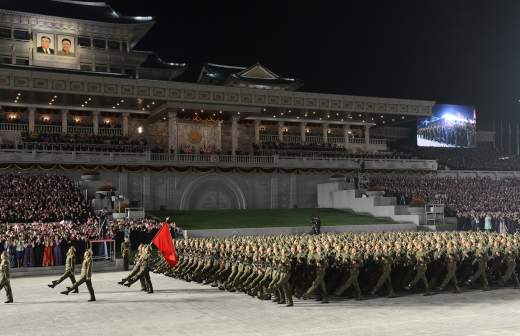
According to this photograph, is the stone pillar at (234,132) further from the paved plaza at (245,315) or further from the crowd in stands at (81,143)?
the paved plaza at (245,315)

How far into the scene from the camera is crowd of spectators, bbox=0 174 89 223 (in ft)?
110

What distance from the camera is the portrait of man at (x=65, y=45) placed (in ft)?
186

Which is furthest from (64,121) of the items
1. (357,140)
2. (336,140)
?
(357,140)

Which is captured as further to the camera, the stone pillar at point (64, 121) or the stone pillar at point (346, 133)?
the stone pillar at point (346, 133)

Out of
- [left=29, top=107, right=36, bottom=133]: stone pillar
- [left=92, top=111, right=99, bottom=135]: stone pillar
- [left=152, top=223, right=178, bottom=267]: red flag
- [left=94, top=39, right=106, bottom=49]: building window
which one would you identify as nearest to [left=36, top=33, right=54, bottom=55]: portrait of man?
[left=94, top=39, right=106, bottom=49]: building window

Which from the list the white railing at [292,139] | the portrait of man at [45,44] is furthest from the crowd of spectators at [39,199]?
the white railing at [292,139]

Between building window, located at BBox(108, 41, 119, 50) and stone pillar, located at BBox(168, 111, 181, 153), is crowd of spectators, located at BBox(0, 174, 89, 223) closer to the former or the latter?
stone pillar, located at BBox(168, 111, 181, 153)

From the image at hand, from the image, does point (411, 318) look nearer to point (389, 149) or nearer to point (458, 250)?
point (458, 250)

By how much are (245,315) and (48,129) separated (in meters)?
39.2

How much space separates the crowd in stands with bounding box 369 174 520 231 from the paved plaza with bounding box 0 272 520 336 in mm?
23418

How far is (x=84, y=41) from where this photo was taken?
191ft

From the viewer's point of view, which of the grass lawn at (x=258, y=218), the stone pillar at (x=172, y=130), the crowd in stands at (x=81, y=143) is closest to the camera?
the grass lawn at (x=258, y=218)

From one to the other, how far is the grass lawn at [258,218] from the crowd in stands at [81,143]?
6.21m

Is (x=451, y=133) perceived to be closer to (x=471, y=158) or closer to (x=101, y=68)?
(x=471, y=158)
